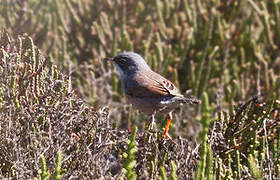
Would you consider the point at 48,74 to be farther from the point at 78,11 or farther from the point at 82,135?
the point at 78,11

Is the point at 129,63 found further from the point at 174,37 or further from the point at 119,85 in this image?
the point at 174,37

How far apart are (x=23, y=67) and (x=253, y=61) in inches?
162

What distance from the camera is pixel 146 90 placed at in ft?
15.7

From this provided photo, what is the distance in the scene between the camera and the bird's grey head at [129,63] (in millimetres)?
5141

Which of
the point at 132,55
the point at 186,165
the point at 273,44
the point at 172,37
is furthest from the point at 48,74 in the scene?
the point at 273,44

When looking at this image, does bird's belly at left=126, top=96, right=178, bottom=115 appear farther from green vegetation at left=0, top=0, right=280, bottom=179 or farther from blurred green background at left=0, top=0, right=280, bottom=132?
blurred green background at left=0, top=0, right=280, bottom=132

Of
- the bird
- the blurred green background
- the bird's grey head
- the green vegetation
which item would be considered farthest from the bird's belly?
the blurred green background

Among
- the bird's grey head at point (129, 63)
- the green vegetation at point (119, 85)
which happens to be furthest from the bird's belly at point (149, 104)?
the bird's grey head at point (129, 63)

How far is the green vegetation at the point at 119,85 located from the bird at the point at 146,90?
0.18 m

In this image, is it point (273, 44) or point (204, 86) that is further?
point (273, 44)

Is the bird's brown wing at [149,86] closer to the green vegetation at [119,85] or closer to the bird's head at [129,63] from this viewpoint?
the bird's head at [129,63]

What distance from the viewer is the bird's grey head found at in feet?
16.9

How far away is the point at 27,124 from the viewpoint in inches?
126

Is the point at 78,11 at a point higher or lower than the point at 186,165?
higher
